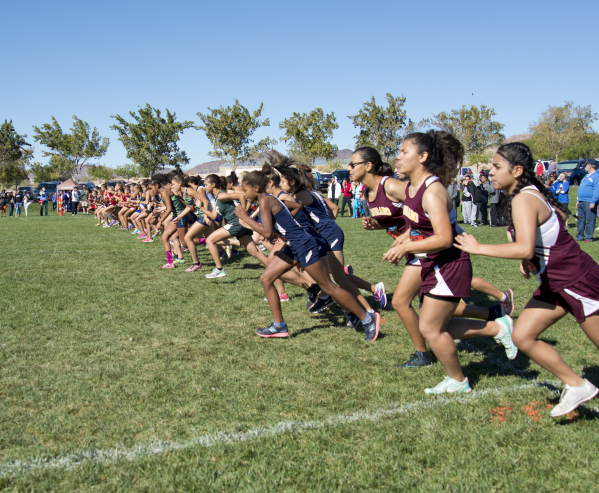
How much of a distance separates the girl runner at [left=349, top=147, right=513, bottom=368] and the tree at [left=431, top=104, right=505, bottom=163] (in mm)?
41808

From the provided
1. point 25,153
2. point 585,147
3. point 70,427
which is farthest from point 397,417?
point 585,147

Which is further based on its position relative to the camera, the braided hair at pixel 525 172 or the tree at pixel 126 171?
the tree at pixel 126 171

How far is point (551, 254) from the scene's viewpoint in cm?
313

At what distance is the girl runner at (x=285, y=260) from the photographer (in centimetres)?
531

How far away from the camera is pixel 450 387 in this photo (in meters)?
3.81

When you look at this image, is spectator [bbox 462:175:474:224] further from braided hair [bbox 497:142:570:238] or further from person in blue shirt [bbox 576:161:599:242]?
braided hair [bbox 497:142:570:238]

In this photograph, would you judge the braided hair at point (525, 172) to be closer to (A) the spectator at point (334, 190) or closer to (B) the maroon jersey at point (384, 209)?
(B) the maroon jersey at point (384, 209)

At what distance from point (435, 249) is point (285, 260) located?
253cm

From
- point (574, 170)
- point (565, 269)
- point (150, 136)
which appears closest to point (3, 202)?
point (150, 136)

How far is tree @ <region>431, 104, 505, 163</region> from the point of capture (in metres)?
44.1

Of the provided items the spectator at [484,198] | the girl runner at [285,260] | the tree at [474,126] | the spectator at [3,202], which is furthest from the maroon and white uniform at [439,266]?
the tree at [474,126]

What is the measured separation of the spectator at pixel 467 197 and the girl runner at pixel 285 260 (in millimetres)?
14387

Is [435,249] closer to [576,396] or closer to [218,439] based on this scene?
[576,396]

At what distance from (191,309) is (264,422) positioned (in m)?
3.66
